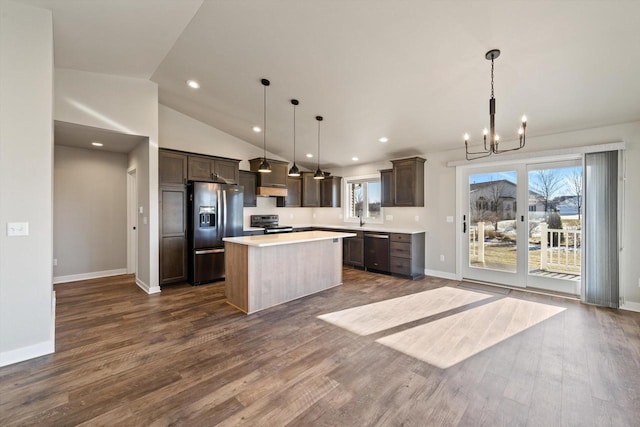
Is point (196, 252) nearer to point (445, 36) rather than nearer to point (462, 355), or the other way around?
point (462, 355)

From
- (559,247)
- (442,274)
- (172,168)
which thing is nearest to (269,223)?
(172,168)

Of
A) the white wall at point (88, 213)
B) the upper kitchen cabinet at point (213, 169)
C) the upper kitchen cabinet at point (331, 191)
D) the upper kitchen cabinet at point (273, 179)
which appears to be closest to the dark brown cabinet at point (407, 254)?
the upper kitchen cabinet at point (331, 191)

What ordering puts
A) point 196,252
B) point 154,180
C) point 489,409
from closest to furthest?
point 489,409
point 154,180
point 196,252

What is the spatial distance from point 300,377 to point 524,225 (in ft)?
13.9

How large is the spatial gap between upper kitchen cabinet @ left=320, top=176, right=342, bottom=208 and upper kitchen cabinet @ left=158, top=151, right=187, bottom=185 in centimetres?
335

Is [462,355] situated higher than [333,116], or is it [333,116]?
[333,116]

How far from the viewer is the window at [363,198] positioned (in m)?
6.41

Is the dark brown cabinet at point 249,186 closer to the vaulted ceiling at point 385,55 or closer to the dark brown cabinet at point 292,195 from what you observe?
the dark brown cabinet at point 292,195

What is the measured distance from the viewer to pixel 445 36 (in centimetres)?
258

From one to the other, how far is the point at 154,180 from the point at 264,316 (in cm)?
273

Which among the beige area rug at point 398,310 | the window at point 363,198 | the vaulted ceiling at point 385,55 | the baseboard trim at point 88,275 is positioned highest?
the vaulted ceiling at point 385,55

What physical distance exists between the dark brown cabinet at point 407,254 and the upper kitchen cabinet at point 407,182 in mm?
677

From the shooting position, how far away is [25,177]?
237 cm

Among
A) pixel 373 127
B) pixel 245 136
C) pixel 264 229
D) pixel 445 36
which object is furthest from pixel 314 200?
pixel 445 36
